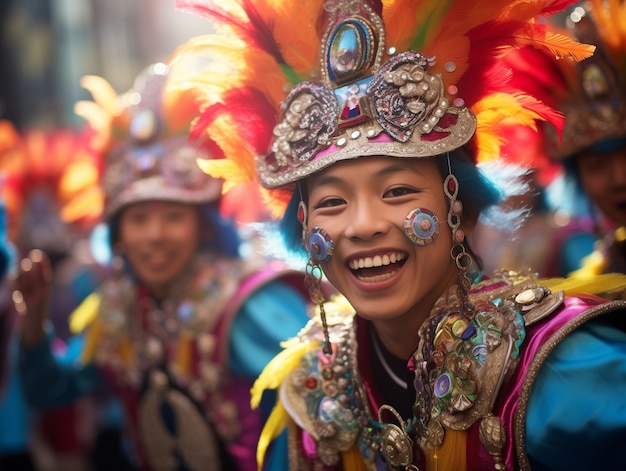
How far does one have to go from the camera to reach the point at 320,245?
2.03 metres

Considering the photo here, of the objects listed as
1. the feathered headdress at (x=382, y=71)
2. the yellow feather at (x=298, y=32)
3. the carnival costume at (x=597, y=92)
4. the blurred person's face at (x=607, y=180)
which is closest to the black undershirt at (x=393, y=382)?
the feathered headdress at (x=382, y=71)

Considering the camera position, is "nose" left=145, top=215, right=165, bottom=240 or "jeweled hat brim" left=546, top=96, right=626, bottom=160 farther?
"nose" left=145, top=215, right=165, bottom=240

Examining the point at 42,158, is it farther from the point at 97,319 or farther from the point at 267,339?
the point at 267,339

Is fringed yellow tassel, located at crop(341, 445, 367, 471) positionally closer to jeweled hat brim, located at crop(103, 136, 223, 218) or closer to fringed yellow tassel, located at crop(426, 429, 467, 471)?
fringed yellow tassel, located at crop(426, 429, 467, 471)

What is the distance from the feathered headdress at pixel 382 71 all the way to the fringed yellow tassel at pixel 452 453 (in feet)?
2.50

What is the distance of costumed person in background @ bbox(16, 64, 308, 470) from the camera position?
3.54m

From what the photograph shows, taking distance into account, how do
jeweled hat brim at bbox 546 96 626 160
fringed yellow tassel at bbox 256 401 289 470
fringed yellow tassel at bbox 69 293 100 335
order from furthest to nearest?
fringed yellow tassel at bbox 69 293 100 335 → jeweled hat brim at bbox 546 96 626 160 → fringed yellow tassel at bbox 256 401 289 470

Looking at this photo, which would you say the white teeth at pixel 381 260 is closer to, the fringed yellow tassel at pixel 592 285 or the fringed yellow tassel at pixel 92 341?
the fringed yellow tassel at pixel 592 285

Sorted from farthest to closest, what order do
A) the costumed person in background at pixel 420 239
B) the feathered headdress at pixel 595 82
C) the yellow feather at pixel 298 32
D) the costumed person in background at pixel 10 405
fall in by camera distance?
the costumed person in background at pixel 10 405
the feathered headdress at pixel 595 82
the yellow feather at pixel 298 32
the costumed person in background at pixel 420 239

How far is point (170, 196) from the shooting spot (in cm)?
370

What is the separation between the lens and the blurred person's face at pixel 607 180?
3086 mm

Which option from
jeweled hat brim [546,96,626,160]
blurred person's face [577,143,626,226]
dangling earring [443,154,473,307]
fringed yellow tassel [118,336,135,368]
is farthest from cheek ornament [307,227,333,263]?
fringed yellow tassel [118,336,135,368]

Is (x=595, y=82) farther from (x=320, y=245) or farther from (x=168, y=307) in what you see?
(x=168, y=307)

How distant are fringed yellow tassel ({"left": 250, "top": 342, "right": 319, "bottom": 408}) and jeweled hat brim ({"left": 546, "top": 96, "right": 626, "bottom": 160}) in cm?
143
